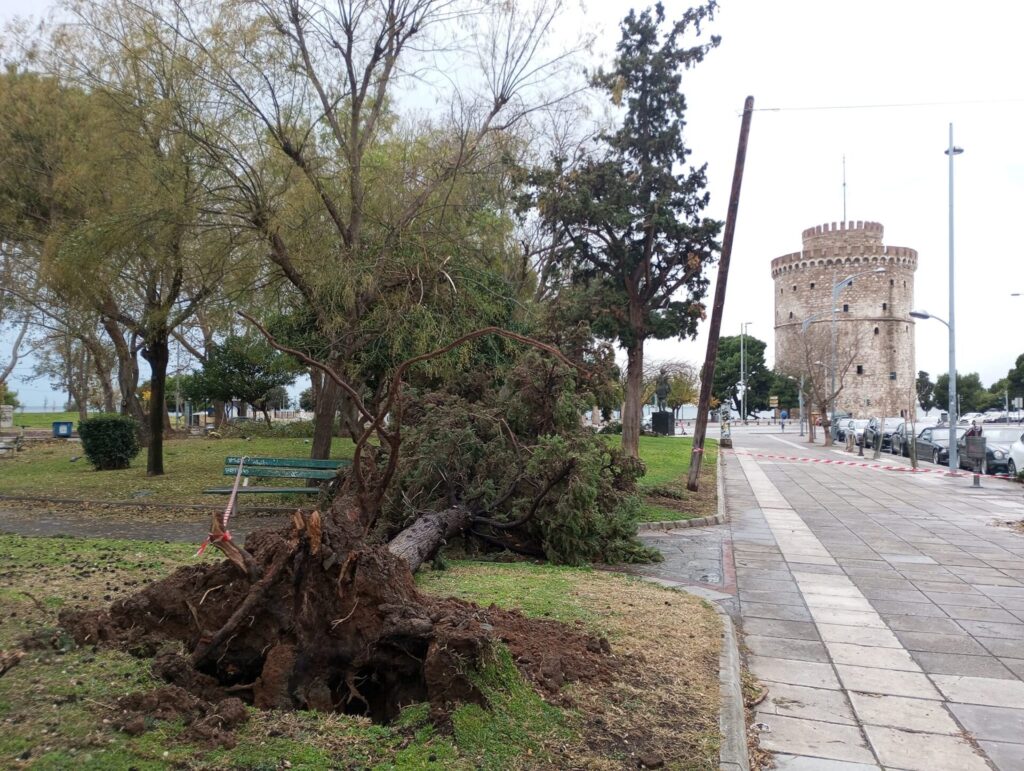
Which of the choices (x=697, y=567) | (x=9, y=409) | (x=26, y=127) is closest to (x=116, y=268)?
(x=26, y=127)

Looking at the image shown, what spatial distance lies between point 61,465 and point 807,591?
60.6 ft

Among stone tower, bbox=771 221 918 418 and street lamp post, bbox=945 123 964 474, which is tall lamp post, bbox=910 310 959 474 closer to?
street lamp post, bbox=945 123 964 474

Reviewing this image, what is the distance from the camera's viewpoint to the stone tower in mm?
74125

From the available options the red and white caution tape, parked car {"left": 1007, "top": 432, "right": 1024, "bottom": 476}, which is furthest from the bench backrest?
parked car {"left": 1007, "top": 432, "right": 1024, "bottom": 476}

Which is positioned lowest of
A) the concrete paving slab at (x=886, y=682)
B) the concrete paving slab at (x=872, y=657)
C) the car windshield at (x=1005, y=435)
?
the concrete paving slab at (x=886, y=682)

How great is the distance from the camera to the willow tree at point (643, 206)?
20.5 meters

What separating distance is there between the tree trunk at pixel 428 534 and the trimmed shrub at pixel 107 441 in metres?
12.2

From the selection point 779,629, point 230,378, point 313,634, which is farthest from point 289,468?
point 230,378

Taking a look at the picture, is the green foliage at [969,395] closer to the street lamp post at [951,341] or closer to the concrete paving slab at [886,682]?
the street lamp post at [951,341]

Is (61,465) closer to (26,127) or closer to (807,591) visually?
(26,127)

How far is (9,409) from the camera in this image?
154 ft

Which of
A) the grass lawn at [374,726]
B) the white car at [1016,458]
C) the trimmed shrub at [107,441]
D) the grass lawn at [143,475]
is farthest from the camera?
the white car at [1016,458]

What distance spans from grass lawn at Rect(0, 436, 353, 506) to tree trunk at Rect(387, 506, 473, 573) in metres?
4.94

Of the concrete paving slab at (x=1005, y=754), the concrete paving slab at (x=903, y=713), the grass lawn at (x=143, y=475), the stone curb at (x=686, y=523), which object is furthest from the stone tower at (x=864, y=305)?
the concrete paving slab at (x=1005, y=754)
